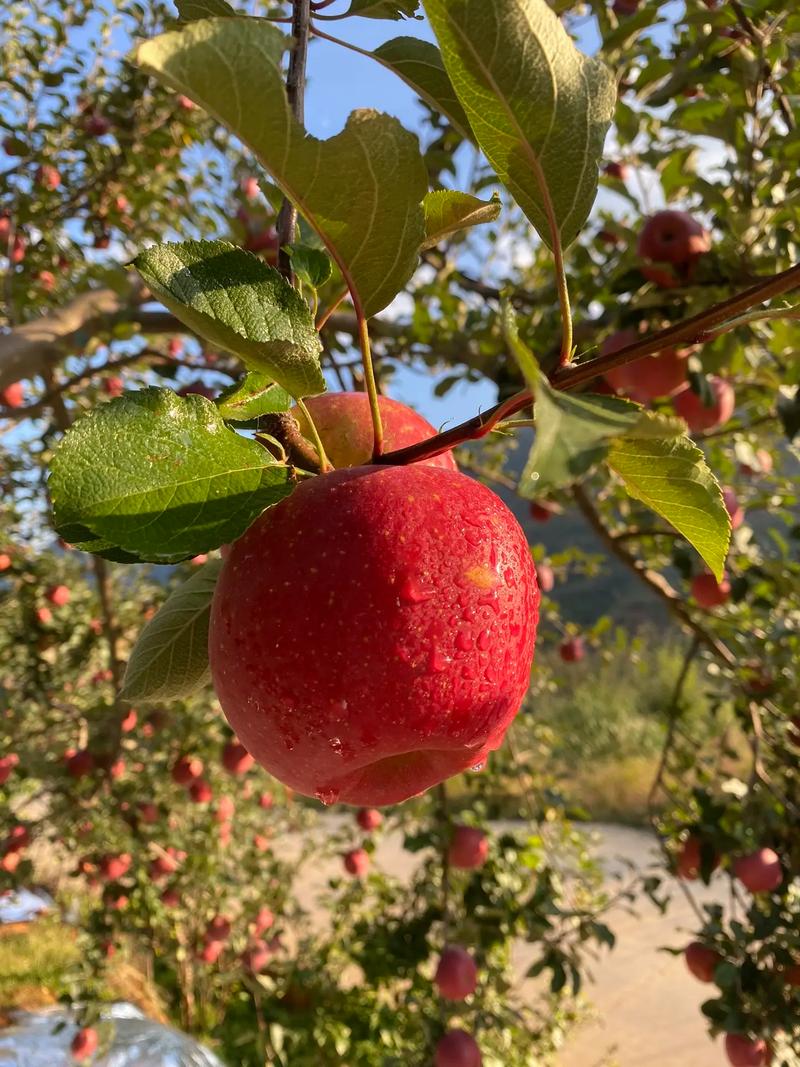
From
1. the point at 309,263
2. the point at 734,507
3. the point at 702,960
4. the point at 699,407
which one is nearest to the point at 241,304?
the point at 309,263

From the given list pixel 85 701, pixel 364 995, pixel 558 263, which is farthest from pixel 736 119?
pixel 364 995

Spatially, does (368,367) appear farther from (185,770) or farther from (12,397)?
(12,397)

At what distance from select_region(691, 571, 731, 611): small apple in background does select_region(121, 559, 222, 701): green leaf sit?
159cm

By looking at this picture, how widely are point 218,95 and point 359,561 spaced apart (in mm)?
216

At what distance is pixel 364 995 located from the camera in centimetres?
301

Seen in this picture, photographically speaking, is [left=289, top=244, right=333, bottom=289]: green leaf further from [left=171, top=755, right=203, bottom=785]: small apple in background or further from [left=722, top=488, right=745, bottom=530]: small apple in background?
[left=171, top=755, right=203, bottom=785]: small apple in background

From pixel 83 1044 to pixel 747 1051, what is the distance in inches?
61.2

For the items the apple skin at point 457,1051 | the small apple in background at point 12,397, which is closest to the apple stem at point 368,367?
the apple skin at point 457,1051

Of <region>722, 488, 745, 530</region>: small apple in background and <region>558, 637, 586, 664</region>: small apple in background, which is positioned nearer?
<region>722, 488, 745, 530</region>: small apple in background

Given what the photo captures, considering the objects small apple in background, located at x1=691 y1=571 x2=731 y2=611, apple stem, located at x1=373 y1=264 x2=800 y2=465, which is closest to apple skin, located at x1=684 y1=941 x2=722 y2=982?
small apple in background, located at x1=691 y1=571 x2=731 y2=611

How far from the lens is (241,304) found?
37cm

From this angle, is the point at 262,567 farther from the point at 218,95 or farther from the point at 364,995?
the point at 364,995

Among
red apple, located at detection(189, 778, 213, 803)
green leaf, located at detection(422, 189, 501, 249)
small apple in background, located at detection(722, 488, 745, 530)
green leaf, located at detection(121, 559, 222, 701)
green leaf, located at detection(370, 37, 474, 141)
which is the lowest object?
red apple, located at detection(189, 778, 213, 803)

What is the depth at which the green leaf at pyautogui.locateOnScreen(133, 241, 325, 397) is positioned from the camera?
0.34 meters
